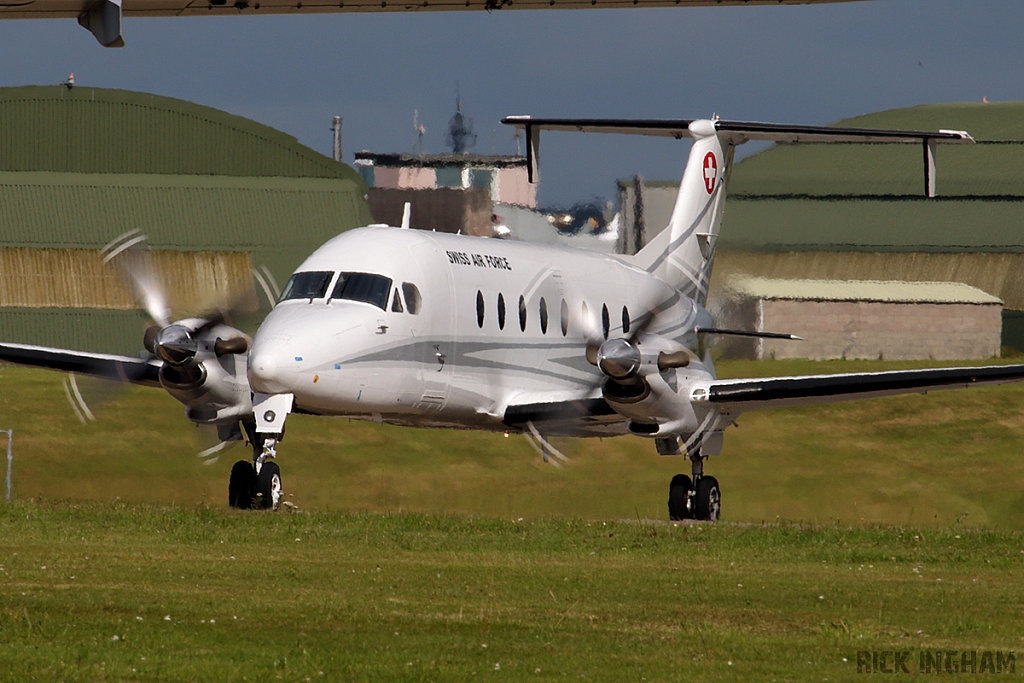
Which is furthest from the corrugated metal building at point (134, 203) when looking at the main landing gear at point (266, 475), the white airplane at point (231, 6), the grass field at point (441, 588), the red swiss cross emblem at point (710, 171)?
the white airplane at point (231, 6)

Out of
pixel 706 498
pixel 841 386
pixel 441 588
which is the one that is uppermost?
pixel 441 588

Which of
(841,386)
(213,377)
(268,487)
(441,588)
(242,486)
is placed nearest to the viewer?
(441,588)

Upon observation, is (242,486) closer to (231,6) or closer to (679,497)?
(679,497)

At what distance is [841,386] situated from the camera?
24109 mm

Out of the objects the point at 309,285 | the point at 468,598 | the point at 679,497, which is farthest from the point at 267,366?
the point at 679,497

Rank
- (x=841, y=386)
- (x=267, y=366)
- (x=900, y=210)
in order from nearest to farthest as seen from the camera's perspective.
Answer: (x=267, y=366) < (x=841, y=386) < (x=900, y=210)

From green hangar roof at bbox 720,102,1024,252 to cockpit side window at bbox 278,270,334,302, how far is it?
3417 cm

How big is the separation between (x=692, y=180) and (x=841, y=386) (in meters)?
6.67

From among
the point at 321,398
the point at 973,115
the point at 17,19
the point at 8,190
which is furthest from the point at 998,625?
the point at 973,115

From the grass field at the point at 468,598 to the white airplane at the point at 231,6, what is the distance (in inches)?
160

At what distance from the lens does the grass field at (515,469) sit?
3319cm

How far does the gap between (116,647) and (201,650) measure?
0.57m

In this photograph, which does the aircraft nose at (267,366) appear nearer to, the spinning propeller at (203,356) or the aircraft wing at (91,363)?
the spinning propeller at (203,356)

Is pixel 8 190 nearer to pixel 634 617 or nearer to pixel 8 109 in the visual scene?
pixel 8 109
